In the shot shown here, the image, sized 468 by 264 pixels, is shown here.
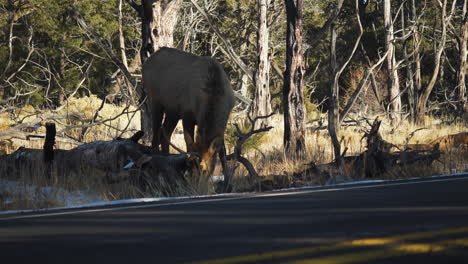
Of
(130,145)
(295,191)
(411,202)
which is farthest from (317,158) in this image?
(411,202)

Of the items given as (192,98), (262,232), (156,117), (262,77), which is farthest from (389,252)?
(262,77)

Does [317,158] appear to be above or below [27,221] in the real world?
above

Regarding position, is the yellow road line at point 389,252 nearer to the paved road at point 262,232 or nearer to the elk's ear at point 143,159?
the paved road at point 262,232

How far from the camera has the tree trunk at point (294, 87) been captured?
1319cm

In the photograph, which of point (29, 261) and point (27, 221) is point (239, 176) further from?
point (29, 261)

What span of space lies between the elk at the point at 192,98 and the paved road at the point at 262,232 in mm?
3100

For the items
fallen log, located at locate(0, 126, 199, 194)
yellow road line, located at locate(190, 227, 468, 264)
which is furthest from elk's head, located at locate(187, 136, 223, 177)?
yellow road line, located at locate(190, 227, 468, 264)

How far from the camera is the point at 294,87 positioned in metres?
13.3

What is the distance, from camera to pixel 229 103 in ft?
31.9

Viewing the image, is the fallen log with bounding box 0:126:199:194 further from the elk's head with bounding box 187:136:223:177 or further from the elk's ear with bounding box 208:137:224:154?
the elk's ear with bounding box 208:137:224:154

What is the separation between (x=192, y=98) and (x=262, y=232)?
606cm

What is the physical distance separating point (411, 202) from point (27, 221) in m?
3.12

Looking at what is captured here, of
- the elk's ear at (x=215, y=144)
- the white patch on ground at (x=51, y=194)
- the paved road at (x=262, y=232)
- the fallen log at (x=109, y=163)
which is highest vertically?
the elk's ear at (x=215, y=144)

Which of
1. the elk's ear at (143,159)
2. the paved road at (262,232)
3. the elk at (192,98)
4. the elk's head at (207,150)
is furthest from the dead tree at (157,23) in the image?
the paved road at (262,232)
